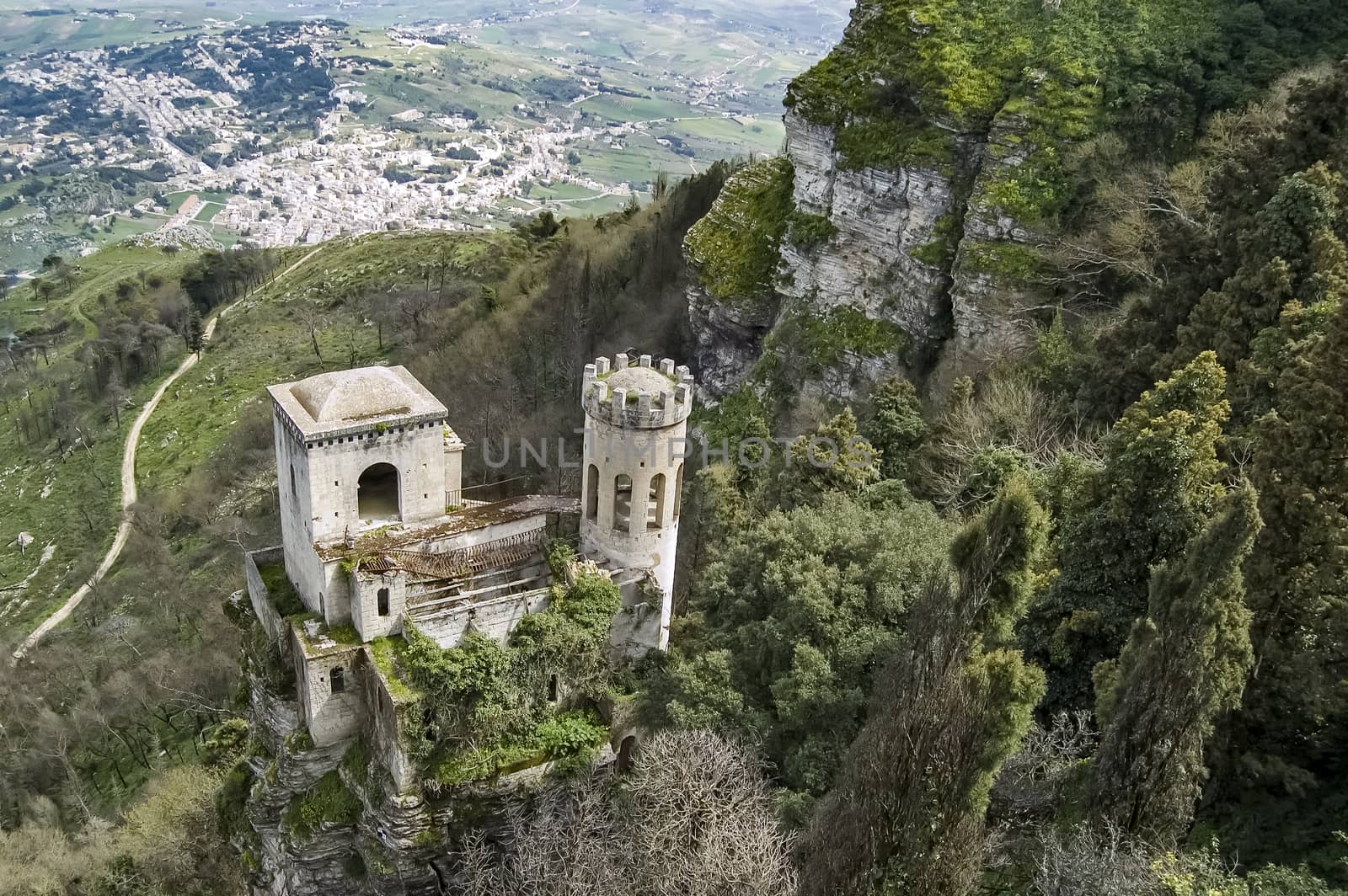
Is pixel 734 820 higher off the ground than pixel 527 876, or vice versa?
pixel 734 820

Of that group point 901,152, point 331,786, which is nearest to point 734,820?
point 331,786

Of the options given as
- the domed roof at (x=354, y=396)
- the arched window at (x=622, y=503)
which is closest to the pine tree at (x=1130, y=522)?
the arched window at (x=622, y=503)

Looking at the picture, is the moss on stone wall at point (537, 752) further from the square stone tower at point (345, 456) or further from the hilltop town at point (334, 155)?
the hilltop town at point (334, 155)

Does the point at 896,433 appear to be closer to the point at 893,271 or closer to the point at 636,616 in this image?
the point at 636,616

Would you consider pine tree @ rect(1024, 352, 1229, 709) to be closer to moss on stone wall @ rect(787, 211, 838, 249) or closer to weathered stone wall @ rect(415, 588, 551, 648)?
weathered stone wall @ rect(415, 588, 551, 648)

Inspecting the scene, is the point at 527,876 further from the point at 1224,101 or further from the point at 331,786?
the point at 1224,101

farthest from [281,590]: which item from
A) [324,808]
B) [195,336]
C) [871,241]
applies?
Result: [195,336]

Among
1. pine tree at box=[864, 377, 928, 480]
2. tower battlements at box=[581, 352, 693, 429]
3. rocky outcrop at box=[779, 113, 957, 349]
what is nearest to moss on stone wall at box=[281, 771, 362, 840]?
tower battlements at box=[581, 352, 693, 429]
